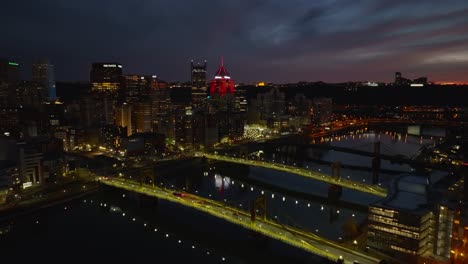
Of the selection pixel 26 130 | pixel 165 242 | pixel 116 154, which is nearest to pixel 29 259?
pixel 165 242

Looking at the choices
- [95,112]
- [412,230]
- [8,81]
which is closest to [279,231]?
[412,230]

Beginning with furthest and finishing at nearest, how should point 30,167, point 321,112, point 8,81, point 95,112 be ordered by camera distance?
point 321,112 < point 8,81 < point 95,112 < point 30,167

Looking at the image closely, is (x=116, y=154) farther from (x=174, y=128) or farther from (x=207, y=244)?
(x=207, y=244)

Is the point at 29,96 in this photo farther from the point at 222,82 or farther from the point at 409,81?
the point at 409,81

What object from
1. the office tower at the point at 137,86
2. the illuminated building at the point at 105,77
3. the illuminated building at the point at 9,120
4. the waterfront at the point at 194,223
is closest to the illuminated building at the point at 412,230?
the waterfront at the point at 194,223

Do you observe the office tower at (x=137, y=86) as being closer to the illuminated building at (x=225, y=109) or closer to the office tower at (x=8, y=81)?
the illuminated building at (x=225, y=109)

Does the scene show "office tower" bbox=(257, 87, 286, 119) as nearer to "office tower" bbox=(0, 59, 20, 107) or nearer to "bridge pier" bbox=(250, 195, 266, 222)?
"office tower" bbox=(0, 59, 20, 107)

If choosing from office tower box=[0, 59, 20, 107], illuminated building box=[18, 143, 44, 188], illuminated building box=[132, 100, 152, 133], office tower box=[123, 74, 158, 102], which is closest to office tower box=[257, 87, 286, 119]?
office tower box=[123, 74, 158, 102]
